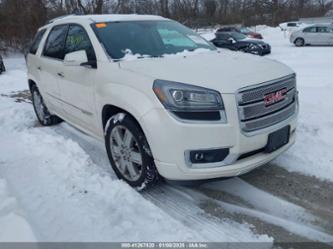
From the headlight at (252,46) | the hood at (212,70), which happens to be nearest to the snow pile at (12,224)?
the hood at (212,70)

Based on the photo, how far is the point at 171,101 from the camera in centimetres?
288

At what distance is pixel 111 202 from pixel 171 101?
47.3 inches

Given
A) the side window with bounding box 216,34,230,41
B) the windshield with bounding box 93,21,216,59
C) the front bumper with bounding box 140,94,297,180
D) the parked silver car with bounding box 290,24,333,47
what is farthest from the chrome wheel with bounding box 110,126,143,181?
the parked silver car with bounding box 290,24,333,47

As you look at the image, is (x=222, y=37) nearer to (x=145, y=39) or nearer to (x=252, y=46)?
(x=252, y=46)

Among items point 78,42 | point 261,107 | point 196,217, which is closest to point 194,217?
point 196,217

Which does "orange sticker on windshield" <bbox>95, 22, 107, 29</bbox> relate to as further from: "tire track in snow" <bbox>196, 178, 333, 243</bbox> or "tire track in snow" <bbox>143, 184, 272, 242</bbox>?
"tire track in snow" <bbox>196, 178, 333, 243</bbox>

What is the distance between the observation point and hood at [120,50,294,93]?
116 inches

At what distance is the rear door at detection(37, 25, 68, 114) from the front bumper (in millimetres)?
2262

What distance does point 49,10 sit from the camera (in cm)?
2683

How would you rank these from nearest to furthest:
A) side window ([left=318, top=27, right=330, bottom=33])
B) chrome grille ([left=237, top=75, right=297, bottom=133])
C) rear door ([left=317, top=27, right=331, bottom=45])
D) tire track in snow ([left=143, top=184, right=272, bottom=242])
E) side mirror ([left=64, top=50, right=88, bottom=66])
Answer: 1. tire track in snow ([left=143, top=184, right=272, bottom=242])
2. chrome grille ([left=237, top=75, right=297, bottom=133])
3. side mirror ([left=64, top=50, right=88, bottom=66])
4. rear door ([left=317, top=27, right=331, bottom=45])
5. side window ([left=318, top=27, right=330, bottom=33])

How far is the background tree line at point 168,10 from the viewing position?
25000 mm

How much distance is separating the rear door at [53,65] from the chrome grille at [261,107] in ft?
8.87

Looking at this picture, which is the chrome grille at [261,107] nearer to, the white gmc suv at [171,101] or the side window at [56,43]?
the white gmc suv at [171,101]

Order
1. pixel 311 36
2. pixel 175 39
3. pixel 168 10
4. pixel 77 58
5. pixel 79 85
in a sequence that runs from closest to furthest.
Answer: pixel 77 58 → pixel 79 85 → pixel 175 39 → pixel 311 36 → pixel 168 10
